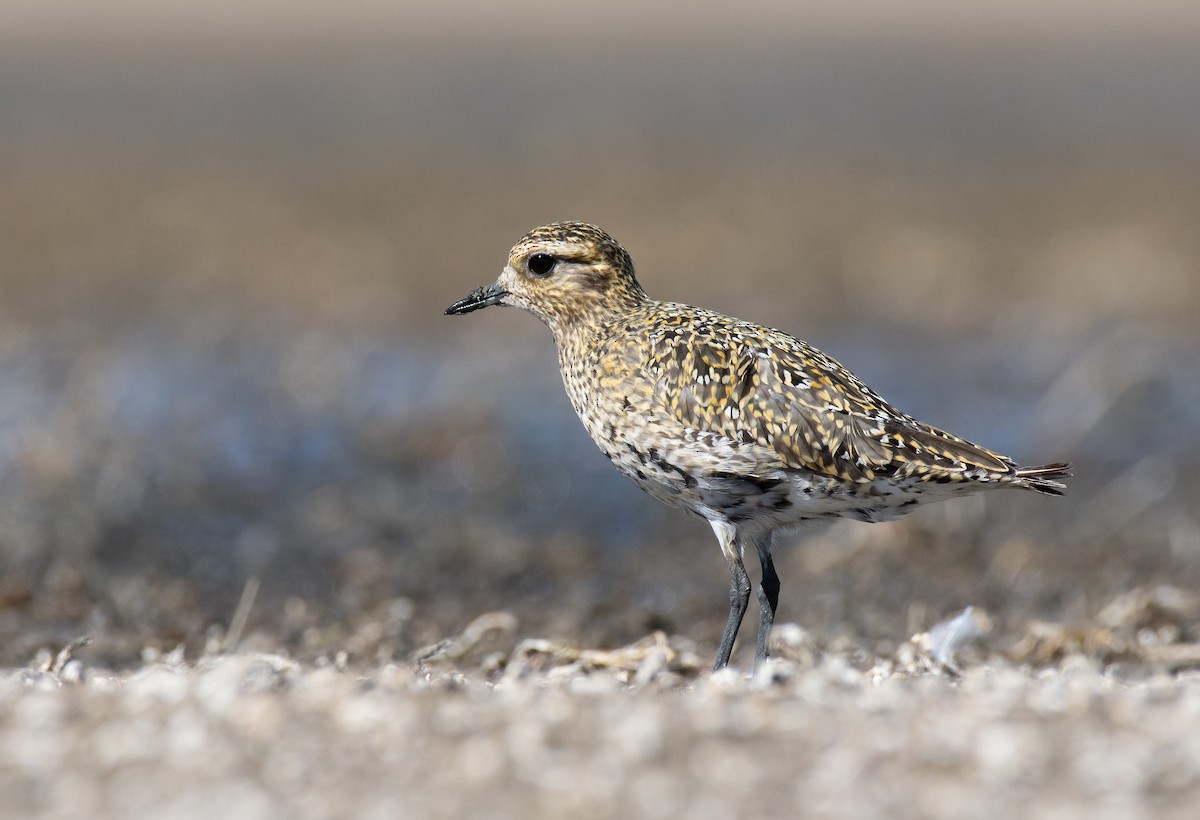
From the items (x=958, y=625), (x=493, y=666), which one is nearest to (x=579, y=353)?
(x=493, y=666)

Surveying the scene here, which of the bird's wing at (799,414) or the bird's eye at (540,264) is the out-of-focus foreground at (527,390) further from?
the bird's eye at (540,264)

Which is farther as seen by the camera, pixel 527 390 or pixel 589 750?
pixel 527 390

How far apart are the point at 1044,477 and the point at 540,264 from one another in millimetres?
2256

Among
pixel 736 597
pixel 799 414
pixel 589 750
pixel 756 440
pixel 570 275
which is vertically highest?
pixel 570 275

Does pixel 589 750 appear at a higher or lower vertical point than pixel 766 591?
lower

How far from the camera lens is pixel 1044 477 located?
19.3 feet

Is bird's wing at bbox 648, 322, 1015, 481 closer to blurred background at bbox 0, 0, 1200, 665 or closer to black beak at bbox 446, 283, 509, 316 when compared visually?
black beak at bbox 446, 283, 509, 316

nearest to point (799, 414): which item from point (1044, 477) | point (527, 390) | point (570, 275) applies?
point (1044, 477)

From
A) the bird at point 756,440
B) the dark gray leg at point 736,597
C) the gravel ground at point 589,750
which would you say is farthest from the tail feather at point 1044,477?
the gravel ground at point 589,750

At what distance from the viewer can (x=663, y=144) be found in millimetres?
21125

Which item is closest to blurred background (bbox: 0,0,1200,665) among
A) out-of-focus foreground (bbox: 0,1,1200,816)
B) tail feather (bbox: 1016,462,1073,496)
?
out-of-focus foreground (bbox: 0,1,1200,816)

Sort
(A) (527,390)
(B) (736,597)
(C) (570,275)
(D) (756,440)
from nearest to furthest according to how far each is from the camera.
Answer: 1. (D) (756,440)
2. (B) (736,597)
3. (C) (570,275)
4. (A) (527,390)

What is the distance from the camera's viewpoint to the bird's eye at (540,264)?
22.2 feet

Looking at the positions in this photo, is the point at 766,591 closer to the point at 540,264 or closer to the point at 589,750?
the point at 540,264
